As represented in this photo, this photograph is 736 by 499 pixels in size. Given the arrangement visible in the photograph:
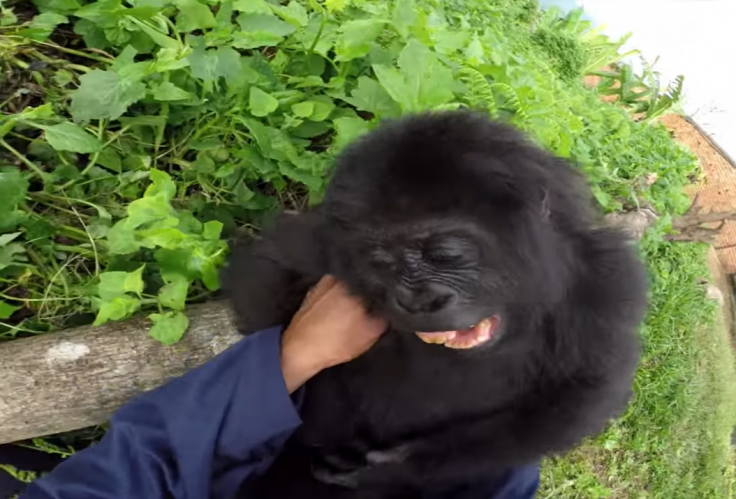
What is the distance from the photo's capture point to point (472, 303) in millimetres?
1369

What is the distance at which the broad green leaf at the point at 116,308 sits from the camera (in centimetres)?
186

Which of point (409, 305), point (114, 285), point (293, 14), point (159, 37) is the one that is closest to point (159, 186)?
point (114, 285)

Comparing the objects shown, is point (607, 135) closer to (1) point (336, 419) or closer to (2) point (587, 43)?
(2) point (587, 43)

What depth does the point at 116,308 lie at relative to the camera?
186 centimetres

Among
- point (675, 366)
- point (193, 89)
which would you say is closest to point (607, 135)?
point (675, 366)

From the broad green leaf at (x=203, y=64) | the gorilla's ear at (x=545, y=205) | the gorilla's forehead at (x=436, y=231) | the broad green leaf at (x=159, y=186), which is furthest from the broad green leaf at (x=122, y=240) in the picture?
the gorilla's ear at (x=545, y=205)

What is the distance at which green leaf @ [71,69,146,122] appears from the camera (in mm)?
1998

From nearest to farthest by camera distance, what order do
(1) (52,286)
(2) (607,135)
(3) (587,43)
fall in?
(1) (52,286) < (2) (607,135) < (3) (587,43)

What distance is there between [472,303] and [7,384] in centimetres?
142

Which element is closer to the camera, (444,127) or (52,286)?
(444,127)

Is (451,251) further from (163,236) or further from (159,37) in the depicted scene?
(159,37)

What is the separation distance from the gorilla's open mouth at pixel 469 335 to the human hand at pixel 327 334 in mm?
153

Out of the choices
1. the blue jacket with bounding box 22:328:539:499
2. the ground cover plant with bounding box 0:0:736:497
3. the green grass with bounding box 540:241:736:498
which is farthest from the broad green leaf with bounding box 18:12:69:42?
the green grass with bounding box 540:241:736:498

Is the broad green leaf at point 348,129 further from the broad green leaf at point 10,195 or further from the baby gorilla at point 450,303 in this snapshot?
the broad green leaf at point 10,195
